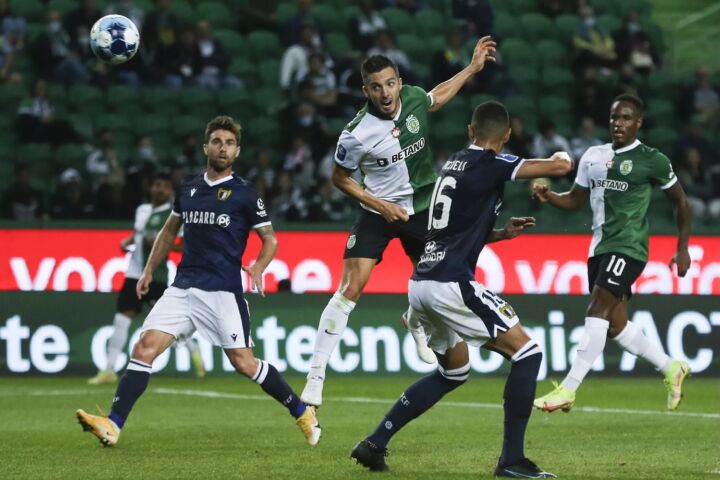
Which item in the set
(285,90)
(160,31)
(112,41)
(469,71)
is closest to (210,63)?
(160,31)

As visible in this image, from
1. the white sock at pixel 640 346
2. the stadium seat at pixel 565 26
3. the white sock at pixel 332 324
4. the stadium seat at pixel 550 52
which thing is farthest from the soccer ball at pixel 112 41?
the stadium seat at pixel 565 26

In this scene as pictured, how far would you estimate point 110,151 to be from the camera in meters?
18.0

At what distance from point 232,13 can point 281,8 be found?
34.2 inches

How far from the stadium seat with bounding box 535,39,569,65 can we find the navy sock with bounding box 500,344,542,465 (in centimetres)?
1473

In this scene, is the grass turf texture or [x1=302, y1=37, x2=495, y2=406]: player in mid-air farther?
[x1=302, y1=37, x2=495, y2=406]: player in mid-air

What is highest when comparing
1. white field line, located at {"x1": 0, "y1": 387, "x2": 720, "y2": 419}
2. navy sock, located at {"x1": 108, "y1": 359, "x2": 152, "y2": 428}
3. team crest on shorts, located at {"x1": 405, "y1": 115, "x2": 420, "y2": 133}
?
team crest on shorts, located at {"x1": 405, "y1": 115, "x2": 420, "y2": 133}

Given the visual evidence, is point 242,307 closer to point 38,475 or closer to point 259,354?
point 38,475

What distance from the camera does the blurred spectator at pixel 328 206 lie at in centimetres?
1783

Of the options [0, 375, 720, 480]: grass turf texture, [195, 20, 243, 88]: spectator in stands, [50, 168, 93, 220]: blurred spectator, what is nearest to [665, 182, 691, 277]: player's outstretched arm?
[0, 375, 720, 480]: grass turf texture

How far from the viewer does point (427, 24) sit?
855 inches

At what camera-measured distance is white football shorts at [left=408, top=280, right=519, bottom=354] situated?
764 centimetres

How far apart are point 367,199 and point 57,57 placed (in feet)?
38.0

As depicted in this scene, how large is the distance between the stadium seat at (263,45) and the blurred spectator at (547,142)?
14.2ft

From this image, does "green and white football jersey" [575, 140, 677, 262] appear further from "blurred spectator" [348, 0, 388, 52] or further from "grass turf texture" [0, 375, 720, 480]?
"blurred spectator" [348, 0, 388, 52]
